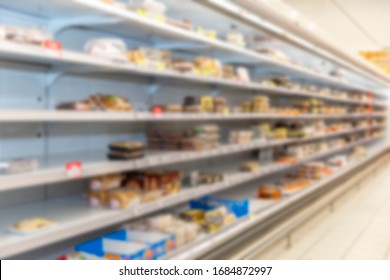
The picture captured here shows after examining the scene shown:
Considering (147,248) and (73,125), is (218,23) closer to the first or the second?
(73,125)

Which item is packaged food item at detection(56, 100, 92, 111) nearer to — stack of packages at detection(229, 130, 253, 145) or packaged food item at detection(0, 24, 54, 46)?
packaged food item at detection(0, 24, 54, 46)

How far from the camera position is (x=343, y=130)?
8.81 meters

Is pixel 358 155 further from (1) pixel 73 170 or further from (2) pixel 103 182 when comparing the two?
(1) pixel 73 170

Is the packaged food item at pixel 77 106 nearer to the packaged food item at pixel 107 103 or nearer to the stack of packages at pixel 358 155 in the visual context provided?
the packaged food item at pixel 107 103

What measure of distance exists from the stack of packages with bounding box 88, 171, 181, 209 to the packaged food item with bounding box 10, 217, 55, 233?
1.67 ft

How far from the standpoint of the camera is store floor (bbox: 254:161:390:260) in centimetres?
428

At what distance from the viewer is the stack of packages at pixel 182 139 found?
3.52 m

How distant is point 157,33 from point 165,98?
79 centimetres

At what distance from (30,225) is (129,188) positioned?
2.77ft

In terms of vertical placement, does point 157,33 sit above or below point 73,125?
above

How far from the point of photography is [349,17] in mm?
6988

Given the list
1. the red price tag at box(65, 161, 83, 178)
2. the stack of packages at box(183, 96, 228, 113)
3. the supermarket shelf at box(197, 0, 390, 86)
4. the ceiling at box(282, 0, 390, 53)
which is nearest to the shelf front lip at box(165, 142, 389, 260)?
the red price tag at box(65, 161, 83, 178)

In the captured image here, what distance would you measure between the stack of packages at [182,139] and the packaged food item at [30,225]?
1493mm
